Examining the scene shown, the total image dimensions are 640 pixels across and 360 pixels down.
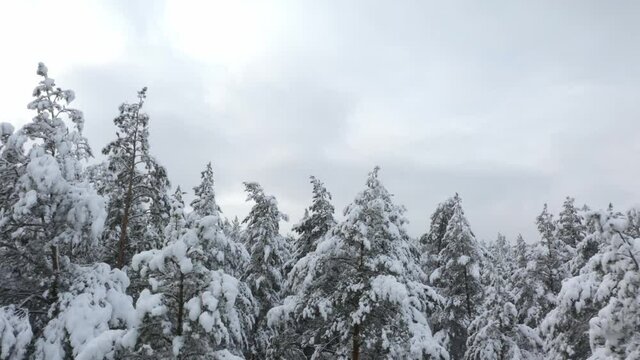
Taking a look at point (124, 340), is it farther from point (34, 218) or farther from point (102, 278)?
point (34, 218)

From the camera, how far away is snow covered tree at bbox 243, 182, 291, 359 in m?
22.2

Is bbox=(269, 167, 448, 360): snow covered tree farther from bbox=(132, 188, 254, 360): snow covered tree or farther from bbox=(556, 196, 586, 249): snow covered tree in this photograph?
bbox=(556, 196, 586, 249): snow covered tree

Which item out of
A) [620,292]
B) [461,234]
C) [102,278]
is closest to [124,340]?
[102,278]

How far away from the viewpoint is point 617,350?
970cm

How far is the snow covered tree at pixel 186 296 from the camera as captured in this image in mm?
8031

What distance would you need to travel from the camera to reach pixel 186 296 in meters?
8.61

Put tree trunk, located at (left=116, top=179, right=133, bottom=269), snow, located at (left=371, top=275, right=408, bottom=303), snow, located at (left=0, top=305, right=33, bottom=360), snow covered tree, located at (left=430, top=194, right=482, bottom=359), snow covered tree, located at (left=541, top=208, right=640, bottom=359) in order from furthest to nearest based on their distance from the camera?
1. snow covered tree, located at (left=430, top=194, right=482, bottom=359)
2. tree trunk, located at (left=116, top=179, right=133, bottom=269)
3. snow, located at (left=371, top=275, right=408, bottom=303)
4. snow covered tree, located at (left=541, top=208, right=640, bottom=359)
5. snow, located at (left=0, top=305, right=33, bottom=360)

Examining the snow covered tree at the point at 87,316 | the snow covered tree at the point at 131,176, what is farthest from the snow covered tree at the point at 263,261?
the snow covered tree at the point at 87,316

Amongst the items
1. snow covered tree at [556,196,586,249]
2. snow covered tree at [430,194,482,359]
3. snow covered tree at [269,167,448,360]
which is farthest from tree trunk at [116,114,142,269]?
snow covered tree at [556,196,586,249]

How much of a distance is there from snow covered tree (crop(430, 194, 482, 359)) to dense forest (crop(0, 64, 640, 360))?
314 cm

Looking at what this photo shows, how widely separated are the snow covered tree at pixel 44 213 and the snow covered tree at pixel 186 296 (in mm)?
2817

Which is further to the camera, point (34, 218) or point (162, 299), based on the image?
point (34, 218)

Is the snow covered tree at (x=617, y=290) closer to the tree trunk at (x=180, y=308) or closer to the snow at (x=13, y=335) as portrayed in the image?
the tree trunk at (x=180, y=308)

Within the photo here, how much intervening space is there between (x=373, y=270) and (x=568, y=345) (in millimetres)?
6436
